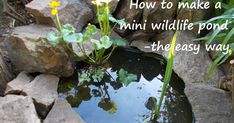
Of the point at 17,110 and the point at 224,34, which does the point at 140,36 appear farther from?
the point at 17,110

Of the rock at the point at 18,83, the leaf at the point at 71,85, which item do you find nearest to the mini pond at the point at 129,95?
the leaf at the point at 71,85

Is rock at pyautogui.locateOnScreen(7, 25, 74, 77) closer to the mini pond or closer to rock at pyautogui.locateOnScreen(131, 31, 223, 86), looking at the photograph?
the mini pond

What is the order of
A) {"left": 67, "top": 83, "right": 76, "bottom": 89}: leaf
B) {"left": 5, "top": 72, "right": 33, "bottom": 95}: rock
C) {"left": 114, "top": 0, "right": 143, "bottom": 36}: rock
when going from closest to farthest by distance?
{"left": 5, "top": 72, "right": 33, "bottom": 95}: rock, {"left": 67, "top": 83, "right": 76, "bottom": 89}: leaf, {"left": 114, "top": 0, "right": 143, "bottom": 36}: rock

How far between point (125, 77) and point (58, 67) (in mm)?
444

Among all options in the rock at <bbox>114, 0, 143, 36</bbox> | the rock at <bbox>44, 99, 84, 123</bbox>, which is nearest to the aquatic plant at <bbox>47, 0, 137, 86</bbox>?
the rock at <bbox>114, 0, 143, 36</bbox>

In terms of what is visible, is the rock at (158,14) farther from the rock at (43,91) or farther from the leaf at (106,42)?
the rock at (43,91)

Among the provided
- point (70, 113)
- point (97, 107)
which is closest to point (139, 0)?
point (97, 107)

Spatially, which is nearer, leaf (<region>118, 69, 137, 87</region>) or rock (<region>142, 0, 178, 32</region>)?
leaf (<region>118, 69, 137, 87</region>)

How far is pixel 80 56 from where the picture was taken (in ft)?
7.95

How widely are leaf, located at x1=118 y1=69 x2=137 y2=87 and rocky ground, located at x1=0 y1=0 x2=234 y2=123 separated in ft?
1.04

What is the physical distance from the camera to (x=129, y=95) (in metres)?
2.28

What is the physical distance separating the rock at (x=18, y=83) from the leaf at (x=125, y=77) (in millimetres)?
587

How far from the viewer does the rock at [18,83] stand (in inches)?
83.0

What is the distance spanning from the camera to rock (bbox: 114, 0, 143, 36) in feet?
8.80
